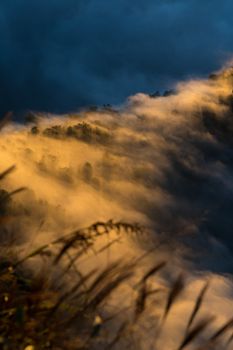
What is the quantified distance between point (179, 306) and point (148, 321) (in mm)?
557

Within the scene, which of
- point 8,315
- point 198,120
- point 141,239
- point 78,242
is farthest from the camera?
point 198,120

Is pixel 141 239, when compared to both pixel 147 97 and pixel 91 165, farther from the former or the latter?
pixel 147 97

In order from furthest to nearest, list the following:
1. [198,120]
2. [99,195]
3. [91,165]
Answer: [198,120]
[91,165]
[99,195]

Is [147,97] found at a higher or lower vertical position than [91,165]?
higher

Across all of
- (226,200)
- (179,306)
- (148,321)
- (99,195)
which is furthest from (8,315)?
(226,200)

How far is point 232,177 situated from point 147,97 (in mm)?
1173

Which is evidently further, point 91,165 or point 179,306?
point 91,165

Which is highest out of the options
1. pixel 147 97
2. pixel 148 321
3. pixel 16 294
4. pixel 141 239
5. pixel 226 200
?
pixel 147 97

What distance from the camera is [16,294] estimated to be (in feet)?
5.38

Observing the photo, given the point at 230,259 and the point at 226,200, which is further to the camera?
the point at 226,200

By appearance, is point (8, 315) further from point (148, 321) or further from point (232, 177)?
point (232, 177)

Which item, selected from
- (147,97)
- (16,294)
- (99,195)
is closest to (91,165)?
(99,195)

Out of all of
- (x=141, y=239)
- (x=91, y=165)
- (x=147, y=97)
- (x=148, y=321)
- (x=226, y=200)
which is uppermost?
(x=147, y=97)

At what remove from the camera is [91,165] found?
4934 mm
